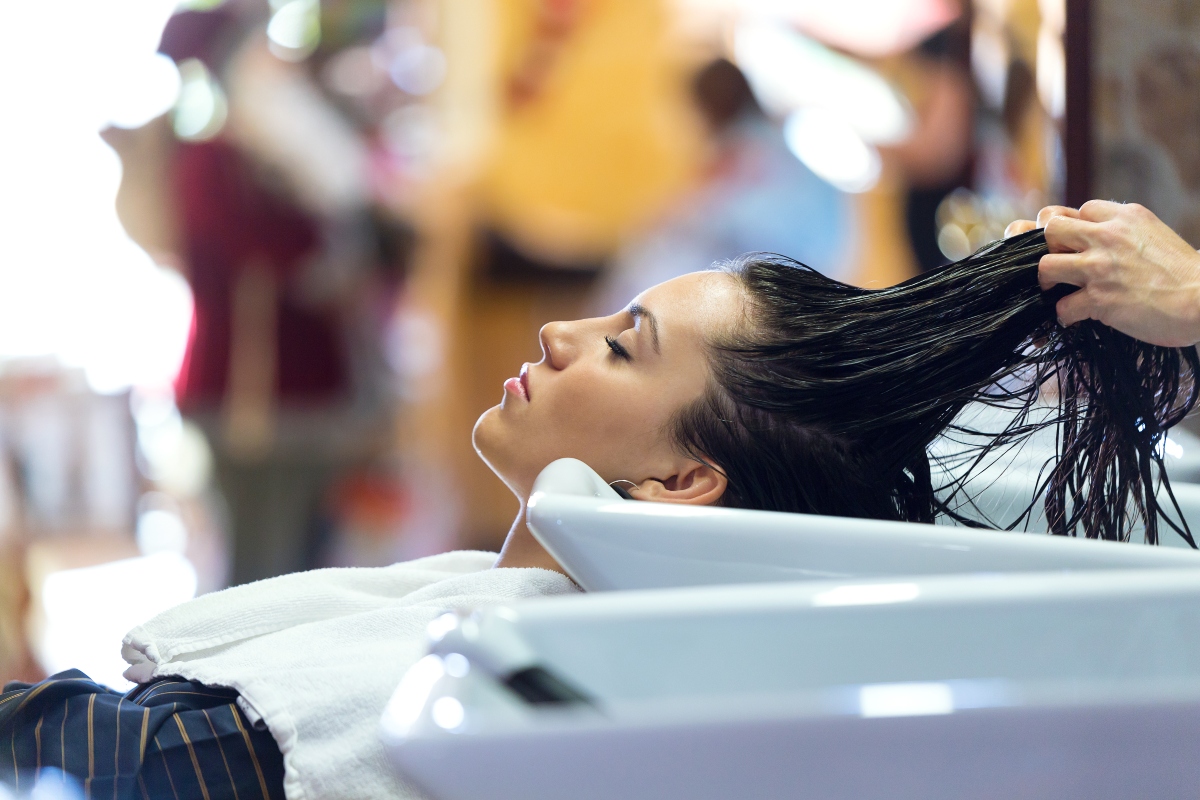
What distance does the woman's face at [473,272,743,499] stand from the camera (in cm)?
80

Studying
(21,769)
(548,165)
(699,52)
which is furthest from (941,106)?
(21,769)

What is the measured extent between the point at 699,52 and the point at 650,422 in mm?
1997

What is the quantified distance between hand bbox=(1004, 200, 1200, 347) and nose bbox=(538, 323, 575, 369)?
0.36m

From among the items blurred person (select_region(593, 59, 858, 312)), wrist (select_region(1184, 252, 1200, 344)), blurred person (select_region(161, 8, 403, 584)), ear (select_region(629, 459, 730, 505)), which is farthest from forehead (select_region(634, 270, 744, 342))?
blurred person (select_region(161, 8, 403, 584))

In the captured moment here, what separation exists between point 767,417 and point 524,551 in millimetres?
224

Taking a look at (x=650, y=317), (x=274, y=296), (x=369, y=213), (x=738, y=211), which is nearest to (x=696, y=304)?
(x=650, y=317)

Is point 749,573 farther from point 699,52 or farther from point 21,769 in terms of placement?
point 699,52

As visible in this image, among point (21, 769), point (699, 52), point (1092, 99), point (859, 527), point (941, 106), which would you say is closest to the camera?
point (859, 527)

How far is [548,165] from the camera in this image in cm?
263

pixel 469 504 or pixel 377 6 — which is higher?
pixel 377 6

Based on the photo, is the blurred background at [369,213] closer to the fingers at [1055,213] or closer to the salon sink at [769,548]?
the fingers at [1055,213]

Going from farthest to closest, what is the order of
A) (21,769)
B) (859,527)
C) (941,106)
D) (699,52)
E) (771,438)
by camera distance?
(699,52), (941,106), (771,438), (21,769), (859,527)

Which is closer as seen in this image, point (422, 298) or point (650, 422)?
point (650, 422)

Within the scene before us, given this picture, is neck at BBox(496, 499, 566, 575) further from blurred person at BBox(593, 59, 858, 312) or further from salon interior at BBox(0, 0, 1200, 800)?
blurred person at BBox(593, 59, 858, 312)
